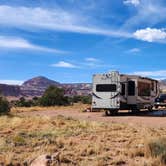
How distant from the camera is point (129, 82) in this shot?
2930cm

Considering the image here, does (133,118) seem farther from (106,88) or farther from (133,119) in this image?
(106,88)

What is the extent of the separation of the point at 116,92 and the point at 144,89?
3.76m

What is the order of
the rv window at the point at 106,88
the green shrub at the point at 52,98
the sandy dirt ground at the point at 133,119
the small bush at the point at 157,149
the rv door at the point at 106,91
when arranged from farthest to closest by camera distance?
1. the green shrub at the point at 52,98
2. the rv window at the point at 106,88
3. the rv door at the point at 106,91
4. the sandy dirt ground at the point at 133,119
5. the small bush at the point at 157,149

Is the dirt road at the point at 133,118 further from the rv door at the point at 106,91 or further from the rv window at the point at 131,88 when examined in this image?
the rv window at the point at 131,88

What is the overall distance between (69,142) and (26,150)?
178cm

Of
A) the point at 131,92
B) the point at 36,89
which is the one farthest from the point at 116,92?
the point at 36,89

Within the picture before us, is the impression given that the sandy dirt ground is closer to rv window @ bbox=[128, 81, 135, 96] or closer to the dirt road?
the dirt road

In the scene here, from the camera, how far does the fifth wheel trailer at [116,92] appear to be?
93.1 ft

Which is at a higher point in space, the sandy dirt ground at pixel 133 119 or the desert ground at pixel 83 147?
the sandy dirt ground at pixel 133 119

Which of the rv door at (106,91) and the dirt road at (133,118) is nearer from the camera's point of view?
the dirt road at (133,118)

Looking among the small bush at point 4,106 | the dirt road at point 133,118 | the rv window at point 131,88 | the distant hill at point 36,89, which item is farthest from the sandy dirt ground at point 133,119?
the distant hill at point 36,89

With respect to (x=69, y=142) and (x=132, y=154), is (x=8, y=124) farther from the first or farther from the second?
(x=132, y=154)

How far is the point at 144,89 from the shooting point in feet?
102

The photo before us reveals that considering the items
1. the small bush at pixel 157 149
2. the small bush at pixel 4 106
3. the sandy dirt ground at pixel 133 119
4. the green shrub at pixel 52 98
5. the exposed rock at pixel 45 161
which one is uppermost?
the green shrub at pixel 52 98
